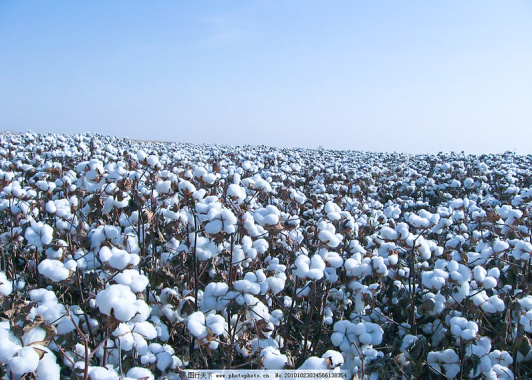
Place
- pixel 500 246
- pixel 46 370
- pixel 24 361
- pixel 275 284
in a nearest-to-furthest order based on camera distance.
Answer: pixel 24 361 < pixel 46 370 < pixel 275 284 < pixel 500 246

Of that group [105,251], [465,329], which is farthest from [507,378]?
[105,251]

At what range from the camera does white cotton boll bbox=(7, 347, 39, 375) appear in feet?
4.79

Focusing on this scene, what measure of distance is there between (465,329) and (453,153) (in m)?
17.1

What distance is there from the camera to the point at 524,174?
12.0 m

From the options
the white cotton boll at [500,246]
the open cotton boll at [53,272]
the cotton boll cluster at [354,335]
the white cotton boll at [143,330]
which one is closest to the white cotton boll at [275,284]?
the cotton boll cluster at [354,335]

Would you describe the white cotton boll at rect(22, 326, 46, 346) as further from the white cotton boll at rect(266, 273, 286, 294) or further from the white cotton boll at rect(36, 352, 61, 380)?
the white cotton boll at rect(266, 273, 286, 294)

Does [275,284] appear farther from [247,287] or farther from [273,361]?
[273,361]

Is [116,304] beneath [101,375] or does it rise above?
above

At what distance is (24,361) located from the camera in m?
1.48

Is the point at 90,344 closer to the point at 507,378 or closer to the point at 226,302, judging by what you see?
the point at 226,302

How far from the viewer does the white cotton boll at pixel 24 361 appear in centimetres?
146

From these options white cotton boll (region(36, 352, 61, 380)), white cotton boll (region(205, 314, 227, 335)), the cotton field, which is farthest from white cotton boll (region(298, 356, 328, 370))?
white cotton boll (region(36, 352, 61, 380))

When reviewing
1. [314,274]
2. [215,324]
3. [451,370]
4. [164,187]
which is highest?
[164,187]

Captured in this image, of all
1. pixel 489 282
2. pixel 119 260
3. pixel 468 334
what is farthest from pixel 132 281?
pixel 489 282
